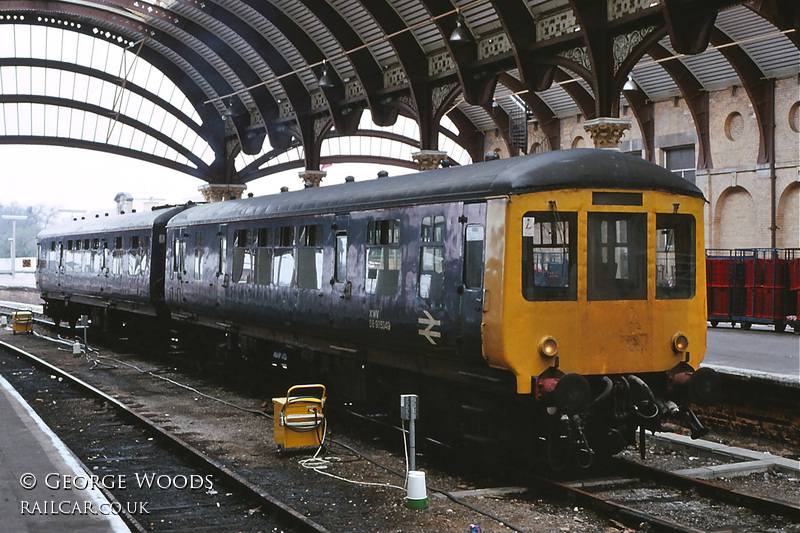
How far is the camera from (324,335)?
1238 cm

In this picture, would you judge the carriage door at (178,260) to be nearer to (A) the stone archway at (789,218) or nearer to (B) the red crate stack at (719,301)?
(B) the red crate stack at (719,301)

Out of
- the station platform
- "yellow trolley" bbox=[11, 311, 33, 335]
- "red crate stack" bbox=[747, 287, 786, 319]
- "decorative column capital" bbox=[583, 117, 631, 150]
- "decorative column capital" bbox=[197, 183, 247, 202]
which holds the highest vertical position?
"decorative column capital" bbox=[197, 183, 247, 202]

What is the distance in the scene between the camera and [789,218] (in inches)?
1241

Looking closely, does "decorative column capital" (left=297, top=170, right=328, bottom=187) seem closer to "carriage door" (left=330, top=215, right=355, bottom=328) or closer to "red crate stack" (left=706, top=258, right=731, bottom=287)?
"red crate stack" (left=706, top=258, right=731, bottom=287)

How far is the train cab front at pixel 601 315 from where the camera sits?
8.54 m

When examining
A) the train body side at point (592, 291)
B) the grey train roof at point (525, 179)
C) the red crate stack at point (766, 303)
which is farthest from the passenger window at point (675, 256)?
the red crate stack at point (766, 303)

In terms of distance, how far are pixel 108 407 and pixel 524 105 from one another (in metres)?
30.1

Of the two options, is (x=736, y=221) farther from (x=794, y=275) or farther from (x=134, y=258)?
(x=134, y=258)

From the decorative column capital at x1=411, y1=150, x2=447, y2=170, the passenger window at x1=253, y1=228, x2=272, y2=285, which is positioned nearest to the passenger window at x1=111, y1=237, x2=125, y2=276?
the passenger window at x1=253, y1=228, x2=272, y2=285

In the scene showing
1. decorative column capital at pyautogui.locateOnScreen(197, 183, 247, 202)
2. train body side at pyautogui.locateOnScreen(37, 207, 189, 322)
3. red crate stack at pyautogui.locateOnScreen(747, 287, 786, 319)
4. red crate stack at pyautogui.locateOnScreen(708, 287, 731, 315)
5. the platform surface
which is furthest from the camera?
decorative column capital at pyautogui.locateOnScreen(197, 183, 247, 202)

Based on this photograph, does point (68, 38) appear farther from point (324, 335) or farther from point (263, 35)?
point (324, 335)

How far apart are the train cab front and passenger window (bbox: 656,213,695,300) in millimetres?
15

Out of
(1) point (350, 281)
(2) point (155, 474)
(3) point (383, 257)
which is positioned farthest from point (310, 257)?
(2) point (155, 474)

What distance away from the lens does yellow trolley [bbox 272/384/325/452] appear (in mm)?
10516
